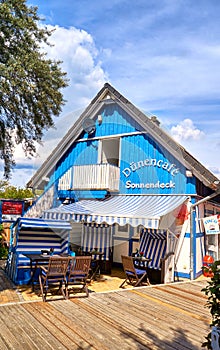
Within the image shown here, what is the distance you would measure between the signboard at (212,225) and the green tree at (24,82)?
8.57 m

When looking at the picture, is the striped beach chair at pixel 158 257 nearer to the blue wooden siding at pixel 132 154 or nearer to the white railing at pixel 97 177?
the blue wooden siding at pixel 132 154

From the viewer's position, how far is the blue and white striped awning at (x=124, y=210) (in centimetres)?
1091

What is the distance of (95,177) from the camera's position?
600 inches

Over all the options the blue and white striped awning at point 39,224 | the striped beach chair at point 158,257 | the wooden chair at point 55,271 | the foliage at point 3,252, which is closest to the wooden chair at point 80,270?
the wooden chair at point 55,271

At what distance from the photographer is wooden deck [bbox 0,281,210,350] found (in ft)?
19.0

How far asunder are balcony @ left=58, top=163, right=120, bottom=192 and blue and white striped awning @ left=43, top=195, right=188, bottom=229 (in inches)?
29.3

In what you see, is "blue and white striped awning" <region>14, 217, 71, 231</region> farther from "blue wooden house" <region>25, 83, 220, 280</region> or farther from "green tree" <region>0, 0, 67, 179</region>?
"green tree" <region>0, 0, 67, 179</region>

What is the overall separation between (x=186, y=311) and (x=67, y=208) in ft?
25.0

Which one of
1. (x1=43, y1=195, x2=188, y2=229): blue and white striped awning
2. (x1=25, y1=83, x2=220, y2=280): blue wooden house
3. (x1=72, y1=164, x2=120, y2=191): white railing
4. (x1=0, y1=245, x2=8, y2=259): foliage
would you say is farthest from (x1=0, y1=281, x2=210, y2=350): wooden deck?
(x1=0, y1=245, x2=8, y2=259): foliage

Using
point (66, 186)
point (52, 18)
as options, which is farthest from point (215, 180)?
point (52, 18)

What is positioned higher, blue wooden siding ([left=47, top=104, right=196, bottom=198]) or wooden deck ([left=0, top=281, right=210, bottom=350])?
blue wooden siding ([left=47, top=104, right=196, bottom=198])

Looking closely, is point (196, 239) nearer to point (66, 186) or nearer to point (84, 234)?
point (84, 234)

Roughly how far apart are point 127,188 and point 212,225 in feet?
14.8

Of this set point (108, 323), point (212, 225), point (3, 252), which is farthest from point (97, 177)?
point (108, 323)
